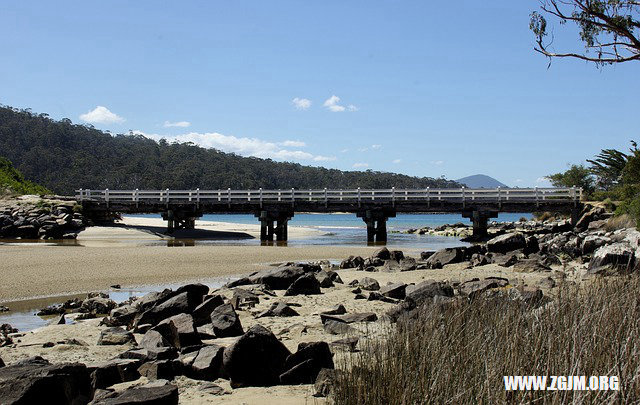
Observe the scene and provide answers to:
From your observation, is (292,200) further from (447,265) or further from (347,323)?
(347,323)

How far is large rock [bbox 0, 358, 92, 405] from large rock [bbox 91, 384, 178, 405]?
31 cm

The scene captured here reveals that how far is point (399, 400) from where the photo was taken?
4195 mm

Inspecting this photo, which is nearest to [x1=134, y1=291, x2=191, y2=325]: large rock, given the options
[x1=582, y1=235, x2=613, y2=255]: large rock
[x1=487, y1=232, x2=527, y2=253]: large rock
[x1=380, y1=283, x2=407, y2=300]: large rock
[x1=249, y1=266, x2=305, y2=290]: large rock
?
[x1=249, y1=266, x2=305, y2=290]: large rock

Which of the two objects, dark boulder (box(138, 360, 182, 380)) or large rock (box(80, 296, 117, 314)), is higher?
dark boulder (box(138, 360, 182, 380))

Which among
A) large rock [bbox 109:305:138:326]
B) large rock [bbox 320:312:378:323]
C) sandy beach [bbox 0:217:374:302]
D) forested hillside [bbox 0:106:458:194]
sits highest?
forested hillside [bbox 0:106:458:194]

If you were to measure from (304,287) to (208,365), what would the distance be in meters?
6.52

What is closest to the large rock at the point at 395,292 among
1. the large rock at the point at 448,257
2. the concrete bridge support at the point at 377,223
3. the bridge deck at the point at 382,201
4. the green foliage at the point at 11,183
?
the large rock at the point at 448,257

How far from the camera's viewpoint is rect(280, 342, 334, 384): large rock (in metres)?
6.47

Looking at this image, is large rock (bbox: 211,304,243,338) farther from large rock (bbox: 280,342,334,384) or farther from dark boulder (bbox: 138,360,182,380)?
large rock (bbox: 280,342,334,384)

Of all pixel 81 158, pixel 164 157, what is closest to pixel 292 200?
pixel 81 158

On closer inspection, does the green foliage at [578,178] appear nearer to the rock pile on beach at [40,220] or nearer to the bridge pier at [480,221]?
the bridge pier at [480,221]

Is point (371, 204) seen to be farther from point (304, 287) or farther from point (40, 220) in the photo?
point (304, 287)

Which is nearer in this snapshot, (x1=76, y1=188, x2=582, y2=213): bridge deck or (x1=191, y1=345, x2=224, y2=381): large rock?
(x1=191, y1=345, x2=224, y2=381): large rock

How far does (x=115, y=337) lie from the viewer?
28.5 feet
